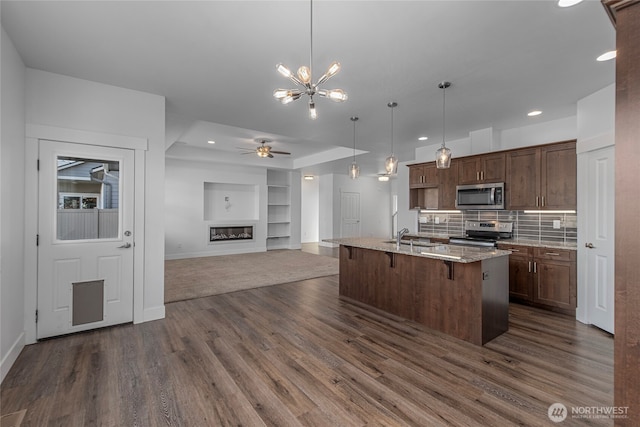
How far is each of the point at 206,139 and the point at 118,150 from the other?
3.31 meters

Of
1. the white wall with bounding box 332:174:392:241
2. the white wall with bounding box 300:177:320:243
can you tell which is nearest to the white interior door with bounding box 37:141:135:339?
the white wall with bounding box 332:174:392:241

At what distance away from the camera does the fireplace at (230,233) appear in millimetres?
8727

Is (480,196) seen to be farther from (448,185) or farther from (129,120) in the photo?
(129,120)

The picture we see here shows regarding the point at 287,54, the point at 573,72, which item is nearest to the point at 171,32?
the point at 287,54

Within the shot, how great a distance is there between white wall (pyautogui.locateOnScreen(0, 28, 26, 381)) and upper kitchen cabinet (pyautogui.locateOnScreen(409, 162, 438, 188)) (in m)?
5.95

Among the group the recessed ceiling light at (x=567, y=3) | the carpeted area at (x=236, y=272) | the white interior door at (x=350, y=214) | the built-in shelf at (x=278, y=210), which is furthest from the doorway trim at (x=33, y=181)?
the white interior door at (x=350, y=214)

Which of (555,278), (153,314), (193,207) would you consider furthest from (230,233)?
(555,278)

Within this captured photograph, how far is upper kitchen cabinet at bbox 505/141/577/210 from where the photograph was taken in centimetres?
397

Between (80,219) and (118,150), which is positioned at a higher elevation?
(118,150)

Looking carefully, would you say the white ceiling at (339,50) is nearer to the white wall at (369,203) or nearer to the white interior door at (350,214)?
the white wall at (369,203)

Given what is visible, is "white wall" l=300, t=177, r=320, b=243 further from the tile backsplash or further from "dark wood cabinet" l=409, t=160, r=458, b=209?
the tile backsplash

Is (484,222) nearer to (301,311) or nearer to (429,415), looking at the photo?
(301,311)

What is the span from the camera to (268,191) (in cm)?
1018

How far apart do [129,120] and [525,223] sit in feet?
19.5
